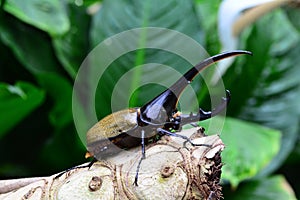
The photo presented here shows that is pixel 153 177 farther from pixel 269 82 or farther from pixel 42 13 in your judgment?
pixel 269 82

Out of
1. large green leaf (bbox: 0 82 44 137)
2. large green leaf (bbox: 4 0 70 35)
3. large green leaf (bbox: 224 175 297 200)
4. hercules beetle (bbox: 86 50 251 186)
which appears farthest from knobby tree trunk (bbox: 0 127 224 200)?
large green leaf (bbox: 224 175 297 200)

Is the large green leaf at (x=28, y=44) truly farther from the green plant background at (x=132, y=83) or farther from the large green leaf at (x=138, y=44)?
the large green leaf at (x=138, y=44)

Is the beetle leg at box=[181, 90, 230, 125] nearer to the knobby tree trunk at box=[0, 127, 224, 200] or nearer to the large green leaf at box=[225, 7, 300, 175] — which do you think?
the knobby tree trunk at box=[0, 127, 224, 200]

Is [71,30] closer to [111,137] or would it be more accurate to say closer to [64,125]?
[64,125]

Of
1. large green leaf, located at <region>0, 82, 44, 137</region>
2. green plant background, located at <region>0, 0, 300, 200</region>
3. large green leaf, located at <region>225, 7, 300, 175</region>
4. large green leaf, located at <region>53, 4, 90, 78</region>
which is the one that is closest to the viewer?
large green leaf, located at <region>0, 82, 44, 137</region>

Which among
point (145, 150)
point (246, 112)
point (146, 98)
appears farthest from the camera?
point (246, 112)

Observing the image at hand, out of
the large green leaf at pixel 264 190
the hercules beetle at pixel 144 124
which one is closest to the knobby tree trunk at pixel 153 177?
the hercules beetle at pixel 144 124

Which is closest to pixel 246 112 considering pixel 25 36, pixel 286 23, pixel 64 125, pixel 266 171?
pixel 266 171
